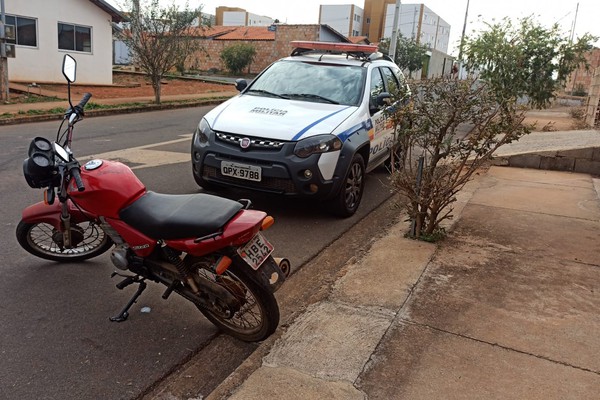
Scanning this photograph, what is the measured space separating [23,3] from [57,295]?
Answer: 62.9ft

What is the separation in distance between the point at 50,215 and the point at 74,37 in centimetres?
1996

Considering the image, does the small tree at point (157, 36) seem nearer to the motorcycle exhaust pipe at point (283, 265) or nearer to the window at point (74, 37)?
the window at point (74, 37)

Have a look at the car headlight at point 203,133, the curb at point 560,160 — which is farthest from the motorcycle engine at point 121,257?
the curb at point 560,160

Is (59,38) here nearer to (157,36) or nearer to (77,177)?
(157,36)

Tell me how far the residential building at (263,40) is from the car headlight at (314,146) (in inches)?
1566

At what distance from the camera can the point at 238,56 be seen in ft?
155

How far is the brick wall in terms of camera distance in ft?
153

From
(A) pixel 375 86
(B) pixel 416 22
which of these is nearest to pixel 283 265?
(A) pixel 375 86

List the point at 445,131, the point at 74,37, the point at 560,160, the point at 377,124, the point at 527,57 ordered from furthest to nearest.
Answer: the point at 74,37, the point at 527,57, the point at 560,160, the point at 377,124, the point at 445,131

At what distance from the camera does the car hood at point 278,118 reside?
529 centimetres

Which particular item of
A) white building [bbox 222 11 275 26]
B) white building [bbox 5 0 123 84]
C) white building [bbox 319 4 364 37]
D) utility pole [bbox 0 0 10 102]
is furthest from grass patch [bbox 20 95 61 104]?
white building [bbox 222 11 275 26]

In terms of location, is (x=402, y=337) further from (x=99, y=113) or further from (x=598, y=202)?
(x=99, y=113)

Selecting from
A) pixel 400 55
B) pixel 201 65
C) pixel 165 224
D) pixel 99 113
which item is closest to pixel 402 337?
pixel 165 224

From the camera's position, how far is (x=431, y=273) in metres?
4.22
